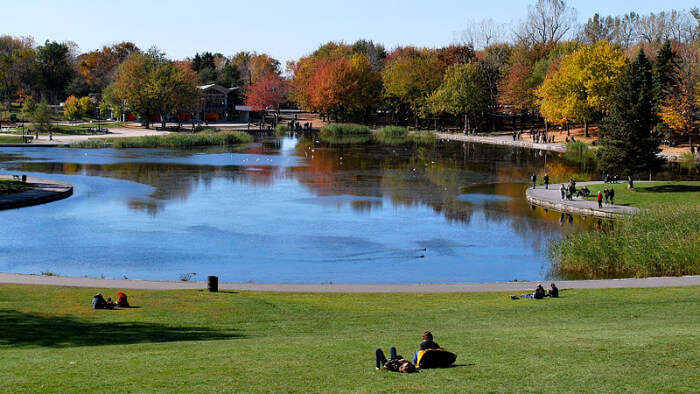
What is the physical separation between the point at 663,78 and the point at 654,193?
49.8 meters

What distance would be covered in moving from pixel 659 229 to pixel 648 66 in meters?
65.7

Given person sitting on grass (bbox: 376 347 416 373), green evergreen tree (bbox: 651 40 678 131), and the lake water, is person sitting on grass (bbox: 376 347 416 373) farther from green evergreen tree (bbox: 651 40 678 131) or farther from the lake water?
green evergreen tree (bbox: 651 40 678 131)

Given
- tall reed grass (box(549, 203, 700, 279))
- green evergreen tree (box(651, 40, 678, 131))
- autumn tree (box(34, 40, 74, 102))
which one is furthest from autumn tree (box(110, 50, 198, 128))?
tall reed grass (box(549, 203, 700, 279))

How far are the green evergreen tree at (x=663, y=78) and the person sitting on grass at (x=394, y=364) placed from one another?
8286 centimetres

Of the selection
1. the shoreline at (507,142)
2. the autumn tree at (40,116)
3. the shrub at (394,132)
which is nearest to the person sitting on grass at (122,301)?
the shoreline at (507,142)

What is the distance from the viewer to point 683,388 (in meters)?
14.3

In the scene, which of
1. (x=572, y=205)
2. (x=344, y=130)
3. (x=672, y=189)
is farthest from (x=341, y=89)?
(x=572, y=205)

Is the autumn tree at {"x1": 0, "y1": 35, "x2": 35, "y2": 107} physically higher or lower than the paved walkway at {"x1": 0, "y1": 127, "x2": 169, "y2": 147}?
higher

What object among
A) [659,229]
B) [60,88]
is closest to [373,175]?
[659,229]

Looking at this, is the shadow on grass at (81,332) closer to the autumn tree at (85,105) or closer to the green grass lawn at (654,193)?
the green grass lawn at (654,193)

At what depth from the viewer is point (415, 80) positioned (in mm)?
137875

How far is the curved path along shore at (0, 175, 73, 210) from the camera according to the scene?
49.1 m

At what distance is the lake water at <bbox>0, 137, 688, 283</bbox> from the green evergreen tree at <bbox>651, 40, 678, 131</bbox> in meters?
21.8

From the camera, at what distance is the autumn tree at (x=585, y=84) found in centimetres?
9888
